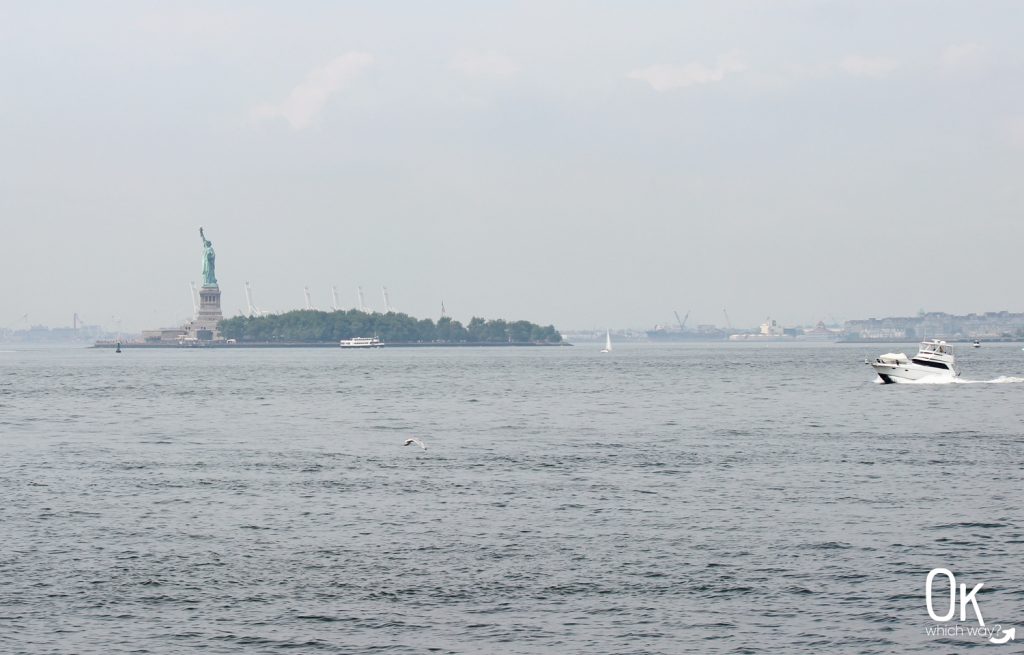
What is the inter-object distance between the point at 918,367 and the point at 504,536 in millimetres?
102548

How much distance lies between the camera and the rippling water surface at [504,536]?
28391 mm

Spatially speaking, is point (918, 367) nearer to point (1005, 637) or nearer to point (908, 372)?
point (908, 372)

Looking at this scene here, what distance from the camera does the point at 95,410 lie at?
102 meters

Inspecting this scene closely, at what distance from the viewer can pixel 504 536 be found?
127 ft

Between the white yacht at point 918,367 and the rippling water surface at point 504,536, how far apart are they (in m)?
51.9

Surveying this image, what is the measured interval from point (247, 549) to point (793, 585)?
1502cm

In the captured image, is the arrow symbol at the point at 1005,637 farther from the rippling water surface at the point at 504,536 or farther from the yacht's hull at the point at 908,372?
the yacht's hull at the point at 908,372

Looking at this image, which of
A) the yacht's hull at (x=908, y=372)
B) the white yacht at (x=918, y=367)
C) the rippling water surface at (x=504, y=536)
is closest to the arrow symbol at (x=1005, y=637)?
the rippling water surface at (x=504, y=536)

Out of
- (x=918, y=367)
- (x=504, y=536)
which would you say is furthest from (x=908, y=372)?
(x=504, y=536)

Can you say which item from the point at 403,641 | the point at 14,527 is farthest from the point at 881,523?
the point at 14,527

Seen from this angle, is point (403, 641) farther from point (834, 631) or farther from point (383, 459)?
point (383, 459)

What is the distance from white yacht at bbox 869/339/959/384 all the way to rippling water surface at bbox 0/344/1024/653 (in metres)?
51.9

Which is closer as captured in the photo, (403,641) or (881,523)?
(403,641)

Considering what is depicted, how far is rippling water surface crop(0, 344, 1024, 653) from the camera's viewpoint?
28391 millimetres
